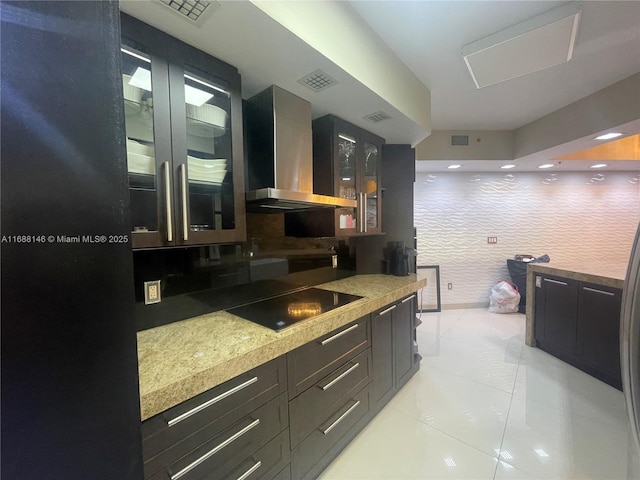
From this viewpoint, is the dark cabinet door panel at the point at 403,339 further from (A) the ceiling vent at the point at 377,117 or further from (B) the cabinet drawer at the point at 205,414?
(A) the ceiling vent at the point at 377,117

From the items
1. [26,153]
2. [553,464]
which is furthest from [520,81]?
[26,153]

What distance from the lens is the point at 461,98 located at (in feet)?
8.33

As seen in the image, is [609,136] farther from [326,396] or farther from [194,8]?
[194,8]

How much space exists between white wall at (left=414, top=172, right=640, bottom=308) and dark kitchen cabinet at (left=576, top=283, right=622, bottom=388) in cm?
197

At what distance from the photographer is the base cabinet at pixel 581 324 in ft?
7.05

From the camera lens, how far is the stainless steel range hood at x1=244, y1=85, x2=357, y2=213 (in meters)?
1.47

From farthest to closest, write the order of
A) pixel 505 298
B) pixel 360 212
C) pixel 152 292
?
pixel 505 298 → pixel 360 212 → pixel 152 292

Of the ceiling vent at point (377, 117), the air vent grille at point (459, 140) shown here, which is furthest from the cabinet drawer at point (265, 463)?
the air vent grille at point (459, 140)

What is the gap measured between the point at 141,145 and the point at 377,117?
1.57 metres

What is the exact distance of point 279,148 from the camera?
58.4 inches

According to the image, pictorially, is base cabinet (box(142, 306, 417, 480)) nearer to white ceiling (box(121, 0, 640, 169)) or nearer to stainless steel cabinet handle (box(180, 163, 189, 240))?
stainless steel cabinet handle (box(180, 163, 189, 240))

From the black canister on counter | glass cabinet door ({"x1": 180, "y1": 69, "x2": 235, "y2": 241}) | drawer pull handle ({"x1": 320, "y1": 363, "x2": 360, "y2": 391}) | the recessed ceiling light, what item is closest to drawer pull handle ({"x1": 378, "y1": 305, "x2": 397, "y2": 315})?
drawer pull handle ({"x1": 320, "y1": 363, "x2": 360, "y2": 391})

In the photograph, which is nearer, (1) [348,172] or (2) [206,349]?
(2) [206,349]

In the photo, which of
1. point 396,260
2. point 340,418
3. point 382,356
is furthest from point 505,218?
point 340,418
